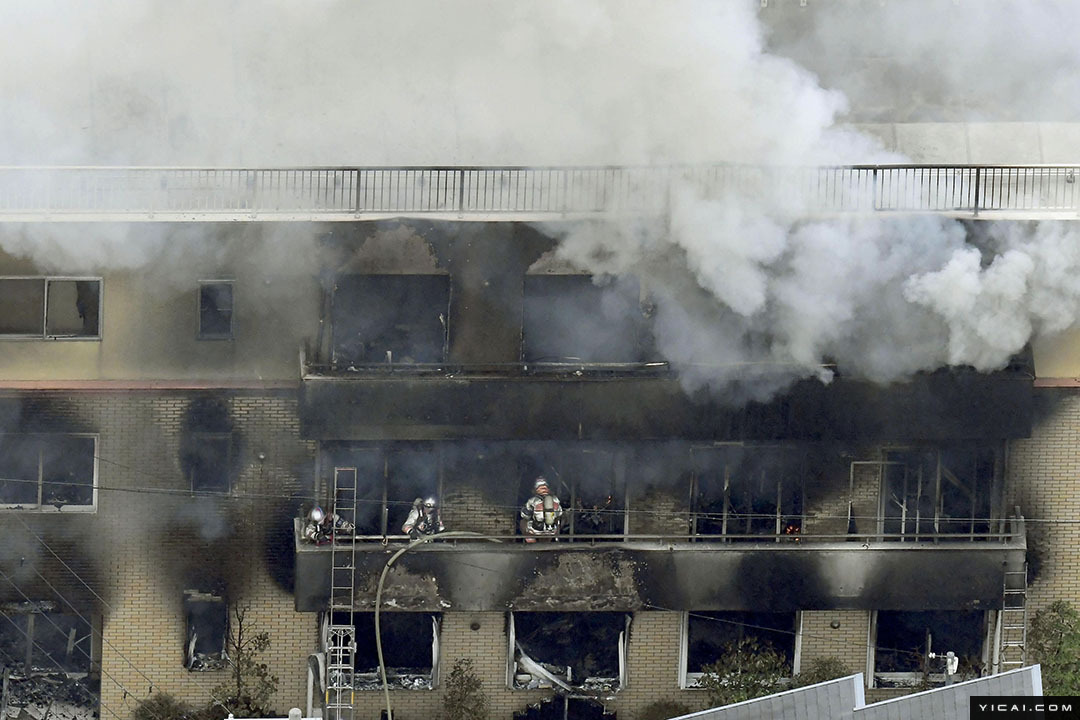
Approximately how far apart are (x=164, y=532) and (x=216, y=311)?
269 cm

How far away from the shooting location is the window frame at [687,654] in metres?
22.7

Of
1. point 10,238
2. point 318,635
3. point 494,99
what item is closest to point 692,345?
point 494,99

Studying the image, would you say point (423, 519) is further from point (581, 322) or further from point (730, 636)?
point (730, 636)

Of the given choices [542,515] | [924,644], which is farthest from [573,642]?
[924,644]

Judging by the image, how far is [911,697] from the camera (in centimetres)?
1970

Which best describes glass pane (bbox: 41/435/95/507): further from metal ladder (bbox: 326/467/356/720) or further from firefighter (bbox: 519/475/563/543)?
firefighter (bbox: 519/475/563/543)

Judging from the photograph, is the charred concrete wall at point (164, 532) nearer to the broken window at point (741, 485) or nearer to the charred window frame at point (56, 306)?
the charred window frame at point (56, 306)

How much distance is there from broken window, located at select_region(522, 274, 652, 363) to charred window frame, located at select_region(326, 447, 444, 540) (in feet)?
5.88

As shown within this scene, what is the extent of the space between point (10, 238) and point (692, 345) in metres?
7.81

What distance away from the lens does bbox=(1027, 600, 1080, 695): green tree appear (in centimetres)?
2238

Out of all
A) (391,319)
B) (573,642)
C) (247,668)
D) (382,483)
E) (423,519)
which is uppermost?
(391,319)

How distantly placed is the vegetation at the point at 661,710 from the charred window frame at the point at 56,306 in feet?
25.6

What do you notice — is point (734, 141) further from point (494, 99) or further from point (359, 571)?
point (359, 571)

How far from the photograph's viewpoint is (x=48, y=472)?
22.3m
